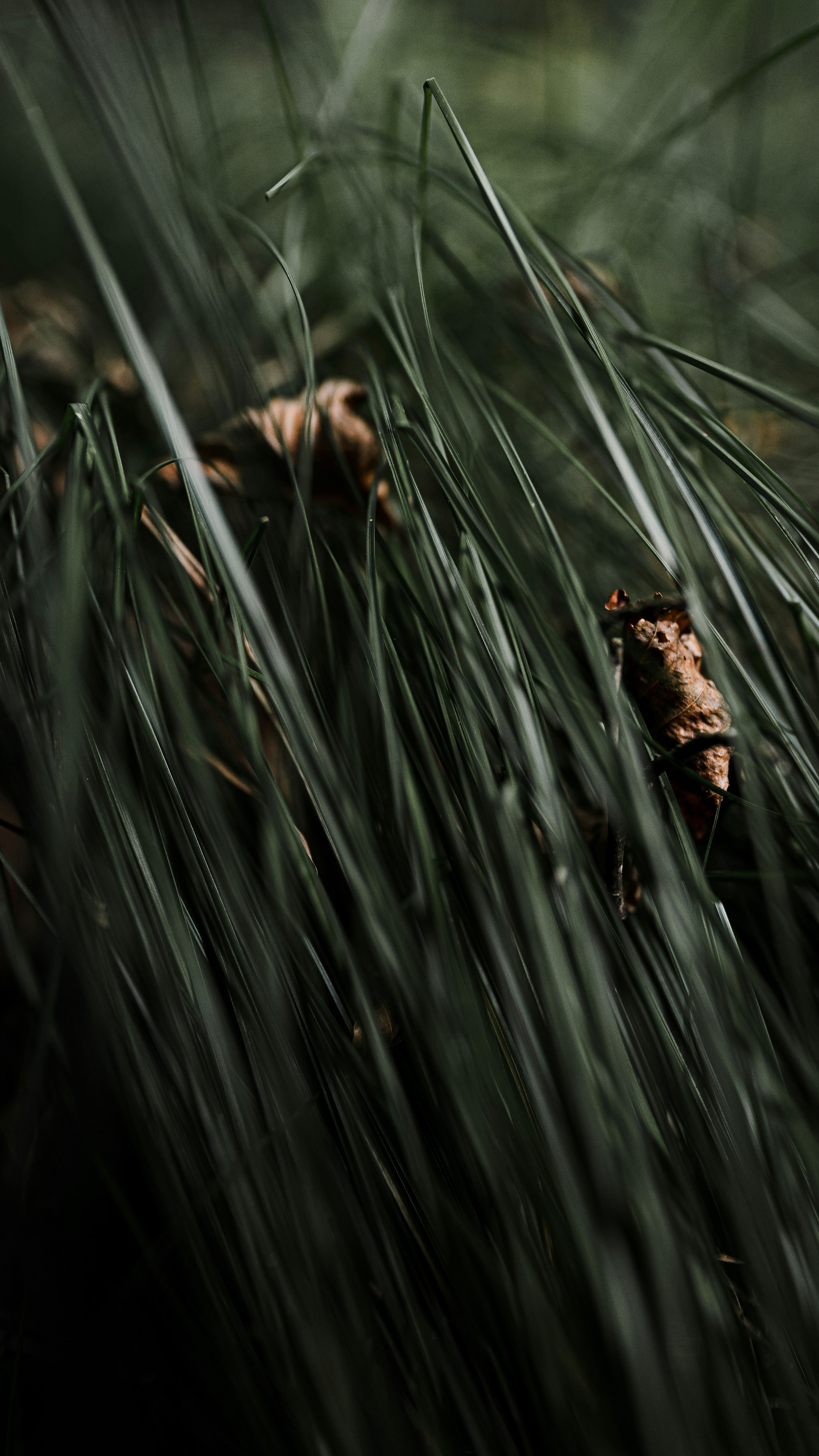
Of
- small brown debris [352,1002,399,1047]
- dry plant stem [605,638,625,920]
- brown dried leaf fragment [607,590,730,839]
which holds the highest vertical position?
brown dried leaf fragment [607,590,730,839]

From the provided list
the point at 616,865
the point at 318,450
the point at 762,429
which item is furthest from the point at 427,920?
the point at 762,429

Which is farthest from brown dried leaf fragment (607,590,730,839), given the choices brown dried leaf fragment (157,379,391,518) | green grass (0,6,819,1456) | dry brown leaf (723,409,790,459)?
dry brown leaf (723,409,790,459)

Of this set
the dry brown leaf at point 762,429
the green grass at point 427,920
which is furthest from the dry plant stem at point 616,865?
the dry brown leaf at point 762,429

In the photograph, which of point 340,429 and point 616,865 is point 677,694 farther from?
point 340,429

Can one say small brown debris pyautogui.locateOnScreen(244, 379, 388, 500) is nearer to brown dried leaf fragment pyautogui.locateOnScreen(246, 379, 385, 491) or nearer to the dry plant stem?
brown dried leaf fragment pyautogui.locateOnScreen(246, 379, 385, 491)

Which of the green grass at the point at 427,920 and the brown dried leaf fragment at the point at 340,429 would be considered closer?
the green grass at the point at 427,920

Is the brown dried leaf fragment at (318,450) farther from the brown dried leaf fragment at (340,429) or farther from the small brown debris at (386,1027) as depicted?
the small brown debris at (386,1027)
